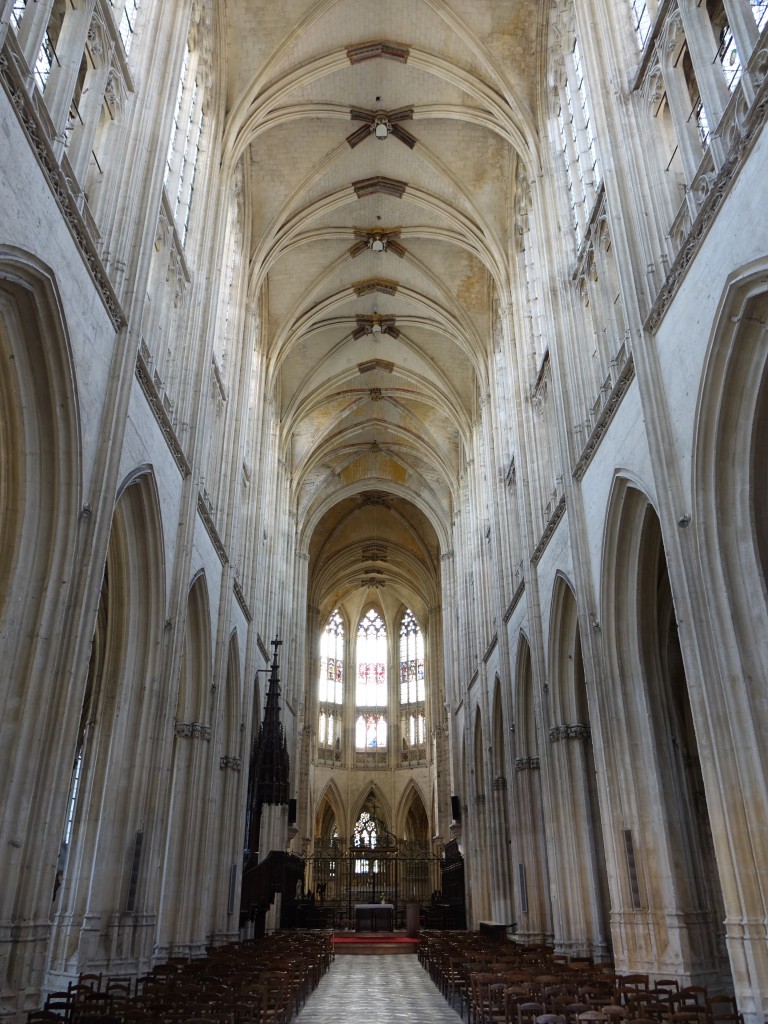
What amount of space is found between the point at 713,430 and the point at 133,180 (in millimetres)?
9010

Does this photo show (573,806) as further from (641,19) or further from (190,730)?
(641,19)

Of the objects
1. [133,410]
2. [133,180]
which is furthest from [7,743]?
[133,180]

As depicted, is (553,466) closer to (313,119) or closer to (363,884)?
(313,119)

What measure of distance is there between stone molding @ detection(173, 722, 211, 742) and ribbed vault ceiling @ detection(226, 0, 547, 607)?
12.2 metres

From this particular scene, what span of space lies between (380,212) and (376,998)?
20960mm

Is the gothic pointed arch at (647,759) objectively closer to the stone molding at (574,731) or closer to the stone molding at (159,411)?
the stone molding at (574,731)

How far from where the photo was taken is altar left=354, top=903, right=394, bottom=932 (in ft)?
105

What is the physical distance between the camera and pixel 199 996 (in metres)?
8.94

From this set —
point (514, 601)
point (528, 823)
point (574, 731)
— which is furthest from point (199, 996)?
point (514, 601)

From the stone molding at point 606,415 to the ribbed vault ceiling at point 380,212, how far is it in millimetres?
8539

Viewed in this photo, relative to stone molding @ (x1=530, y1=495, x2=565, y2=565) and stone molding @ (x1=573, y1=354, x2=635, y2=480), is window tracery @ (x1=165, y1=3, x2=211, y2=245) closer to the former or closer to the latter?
stone molding @ (x1=573, y1=354, x2=635, y2=480)

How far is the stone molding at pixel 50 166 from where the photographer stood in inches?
313

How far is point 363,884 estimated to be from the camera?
41.7 metres

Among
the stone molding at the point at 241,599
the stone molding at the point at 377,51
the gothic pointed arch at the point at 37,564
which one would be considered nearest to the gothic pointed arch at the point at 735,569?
the gothic pointed arch at the point at 37,564
